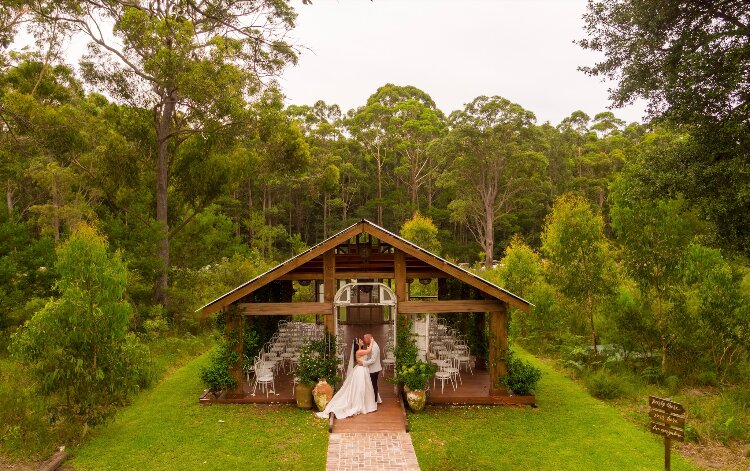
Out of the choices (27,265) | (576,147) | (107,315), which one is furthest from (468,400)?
(576,147)

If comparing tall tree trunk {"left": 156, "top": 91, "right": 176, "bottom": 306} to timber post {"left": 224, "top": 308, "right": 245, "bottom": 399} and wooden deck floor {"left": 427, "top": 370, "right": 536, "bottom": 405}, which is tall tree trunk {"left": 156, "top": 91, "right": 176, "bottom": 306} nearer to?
timber post {"left": 224, "top": 308, "right": 245, "bottom": 399}

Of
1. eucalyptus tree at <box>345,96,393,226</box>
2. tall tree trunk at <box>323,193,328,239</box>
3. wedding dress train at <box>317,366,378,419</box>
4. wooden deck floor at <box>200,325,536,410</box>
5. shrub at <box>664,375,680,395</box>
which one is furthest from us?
eucalyptus tree at <box>345,96,393,226</box>

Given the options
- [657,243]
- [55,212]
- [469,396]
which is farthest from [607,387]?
[55,212]

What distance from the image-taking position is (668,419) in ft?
25.6

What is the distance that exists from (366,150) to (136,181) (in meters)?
31.5

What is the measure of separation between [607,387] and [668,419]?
5.38 metres

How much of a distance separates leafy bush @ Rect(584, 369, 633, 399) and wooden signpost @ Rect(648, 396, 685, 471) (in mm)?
4945

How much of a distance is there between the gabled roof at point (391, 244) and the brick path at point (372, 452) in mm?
3682

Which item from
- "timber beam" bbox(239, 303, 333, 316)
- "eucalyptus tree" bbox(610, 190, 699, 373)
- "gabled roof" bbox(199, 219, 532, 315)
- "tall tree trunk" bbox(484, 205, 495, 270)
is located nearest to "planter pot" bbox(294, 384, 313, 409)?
"timber beam" bbox(239, 303, 333, 316)

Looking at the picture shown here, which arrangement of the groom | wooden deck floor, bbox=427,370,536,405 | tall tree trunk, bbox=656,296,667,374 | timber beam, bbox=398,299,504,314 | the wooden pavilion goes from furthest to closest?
1. tall tree trunk, bbox=656,296,667,374
2. wooden deck floor, bbox=427,370,536,405
3. timber beam, bbox=398,299,504,314
4. the wooden pavilion
5. the groom

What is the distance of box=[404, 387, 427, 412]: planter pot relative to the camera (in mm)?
11359

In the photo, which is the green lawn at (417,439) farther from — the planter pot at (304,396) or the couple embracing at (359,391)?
the couple embracing at (359,391)

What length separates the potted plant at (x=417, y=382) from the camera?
1136cm

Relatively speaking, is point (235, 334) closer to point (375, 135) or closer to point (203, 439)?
point (203, 439)
